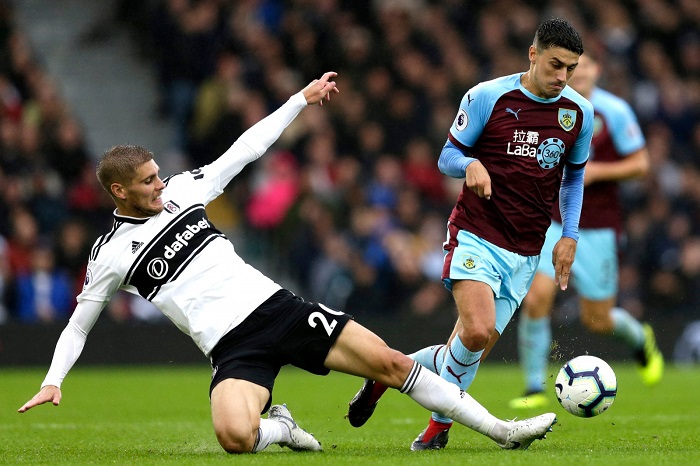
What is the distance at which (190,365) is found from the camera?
45.2 feet

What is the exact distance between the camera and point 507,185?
21.0 feet

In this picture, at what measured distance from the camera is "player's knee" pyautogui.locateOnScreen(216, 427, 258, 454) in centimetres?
578

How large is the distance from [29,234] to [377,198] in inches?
165

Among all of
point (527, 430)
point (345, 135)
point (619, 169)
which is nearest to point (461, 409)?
point (527, 430)

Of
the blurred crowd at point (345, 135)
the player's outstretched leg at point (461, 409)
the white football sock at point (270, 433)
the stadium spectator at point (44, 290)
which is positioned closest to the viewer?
the player's outstretched leg at point (461, 409)

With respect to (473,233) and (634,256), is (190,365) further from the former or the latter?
(473,233)

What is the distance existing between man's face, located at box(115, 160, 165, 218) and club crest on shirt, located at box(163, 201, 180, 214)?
51 mm

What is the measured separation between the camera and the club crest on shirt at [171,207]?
623 centimetres

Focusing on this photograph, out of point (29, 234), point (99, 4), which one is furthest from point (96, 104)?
point (29, 234)

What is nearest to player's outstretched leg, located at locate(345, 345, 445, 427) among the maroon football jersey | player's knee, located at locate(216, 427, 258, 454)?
the maroon football jersey

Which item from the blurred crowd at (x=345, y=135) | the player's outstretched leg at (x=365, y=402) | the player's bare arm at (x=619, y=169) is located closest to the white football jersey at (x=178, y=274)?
A: the player's outstretched leg at (x=365, y=402)

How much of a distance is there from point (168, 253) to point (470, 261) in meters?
1.57

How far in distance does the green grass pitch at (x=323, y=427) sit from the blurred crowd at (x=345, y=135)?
79.3 inches

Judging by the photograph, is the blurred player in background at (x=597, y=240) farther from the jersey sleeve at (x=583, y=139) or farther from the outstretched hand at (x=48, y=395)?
the outstretched hand at (x=48, y=395)
